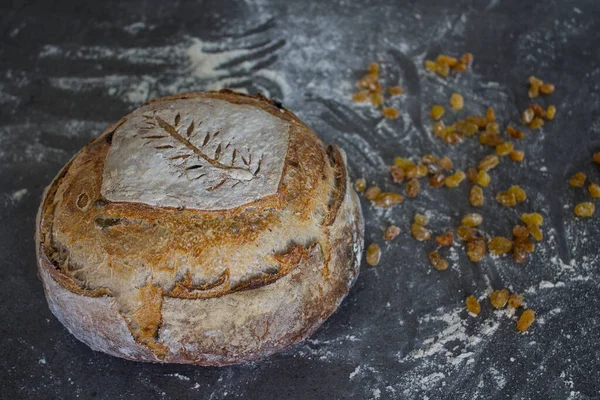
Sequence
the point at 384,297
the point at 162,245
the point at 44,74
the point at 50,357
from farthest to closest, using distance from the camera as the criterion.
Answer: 1. the point at 44,74
2. the point at 384,297
3. the point at 50,357
4. the point at 162,245

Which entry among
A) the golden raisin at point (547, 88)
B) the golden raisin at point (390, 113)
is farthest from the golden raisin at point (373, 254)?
the golden raisin at point (547, 88)

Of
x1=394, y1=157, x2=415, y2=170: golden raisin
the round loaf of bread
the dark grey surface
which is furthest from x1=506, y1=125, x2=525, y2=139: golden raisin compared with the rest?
the round loaf of bread

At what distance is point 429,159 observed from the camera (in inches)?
96.9

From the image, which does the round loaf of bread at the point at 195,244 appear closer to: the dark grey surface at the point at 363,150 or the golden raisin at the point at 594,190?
the dark grey surface at the point at 363,150

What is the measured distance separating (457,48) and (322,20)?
1.80 feet

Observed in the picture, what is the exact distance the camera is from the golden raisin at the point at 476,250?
7.27 feet

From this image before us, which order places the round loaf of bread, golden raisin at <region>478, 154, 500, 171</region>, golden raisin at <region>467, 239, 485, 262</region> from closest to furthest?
the round loaf of bread, golden raisin at <region>467, 239, 485, 262</region>, golden raisin at <region>478, 154, 500, 171</region>

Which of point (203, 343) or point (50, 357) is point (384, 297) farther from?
point (50, 357)

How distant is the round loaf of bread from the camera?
70.2 inches

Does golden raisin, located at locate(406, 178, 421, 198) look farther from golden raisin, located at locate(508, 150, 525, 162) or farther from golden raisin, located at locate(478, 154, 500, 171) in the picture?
golden raisin, located at locate(508, 150, 525, 162)

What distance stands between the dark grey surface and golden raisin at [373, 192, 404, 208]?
32mm

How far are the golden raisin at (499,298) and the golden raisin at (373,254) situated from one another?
1.16 ft

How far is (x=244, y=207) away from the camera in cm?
181

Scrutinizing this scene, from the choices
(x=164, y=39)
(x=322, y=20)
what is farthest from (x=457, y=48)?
(x=164, y=39)
